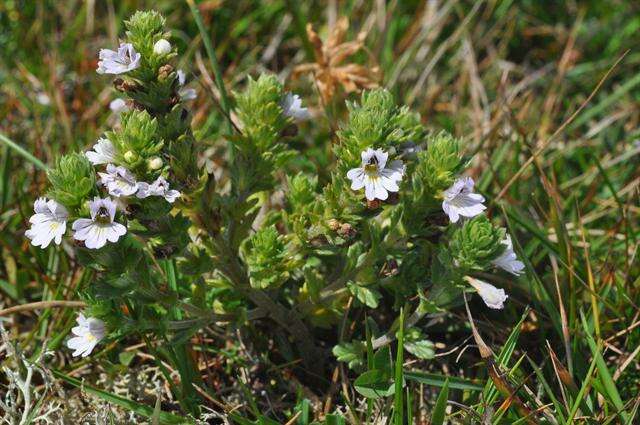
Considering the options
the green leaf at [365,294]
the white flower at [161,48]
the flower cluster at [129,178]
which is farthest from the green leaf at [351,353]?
the white flower at [161,48]

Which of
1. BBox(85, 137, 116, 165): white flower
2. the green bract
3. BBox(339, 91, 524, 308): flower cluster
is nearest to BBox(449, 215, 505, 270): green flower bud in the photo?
BBox(339, 91, 524, 308): flower cluster

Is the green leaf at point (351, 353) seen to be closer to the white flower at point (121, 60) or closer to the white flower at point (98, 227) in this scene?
the white flower at point (98, 227)

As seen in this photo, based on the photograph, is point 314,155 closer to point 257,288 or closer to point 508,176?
point 508,176

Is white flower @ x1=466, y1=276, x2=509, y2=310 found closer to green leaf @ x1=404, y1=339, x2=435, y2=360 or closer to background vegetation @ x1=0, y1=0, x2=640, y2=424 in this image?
background vegetation @ x1=0, y1=0, x2=640, y2=424

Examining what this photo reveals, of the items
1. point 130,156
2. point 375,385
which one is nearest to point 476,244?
point 375,385

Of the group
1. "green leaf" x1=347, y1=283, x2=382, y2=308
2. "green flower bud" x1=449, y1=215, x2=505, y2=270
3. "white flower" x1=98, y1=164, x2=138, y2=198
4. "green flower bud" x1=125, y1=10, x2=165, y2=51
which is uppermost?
"green flower bud" x1=125, y1=10, x2=165, y2=51

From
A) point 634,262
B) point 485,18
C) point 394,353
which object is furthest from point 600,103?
point 394,353

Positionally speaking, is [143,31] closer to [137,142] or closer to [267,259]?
[137,142]
